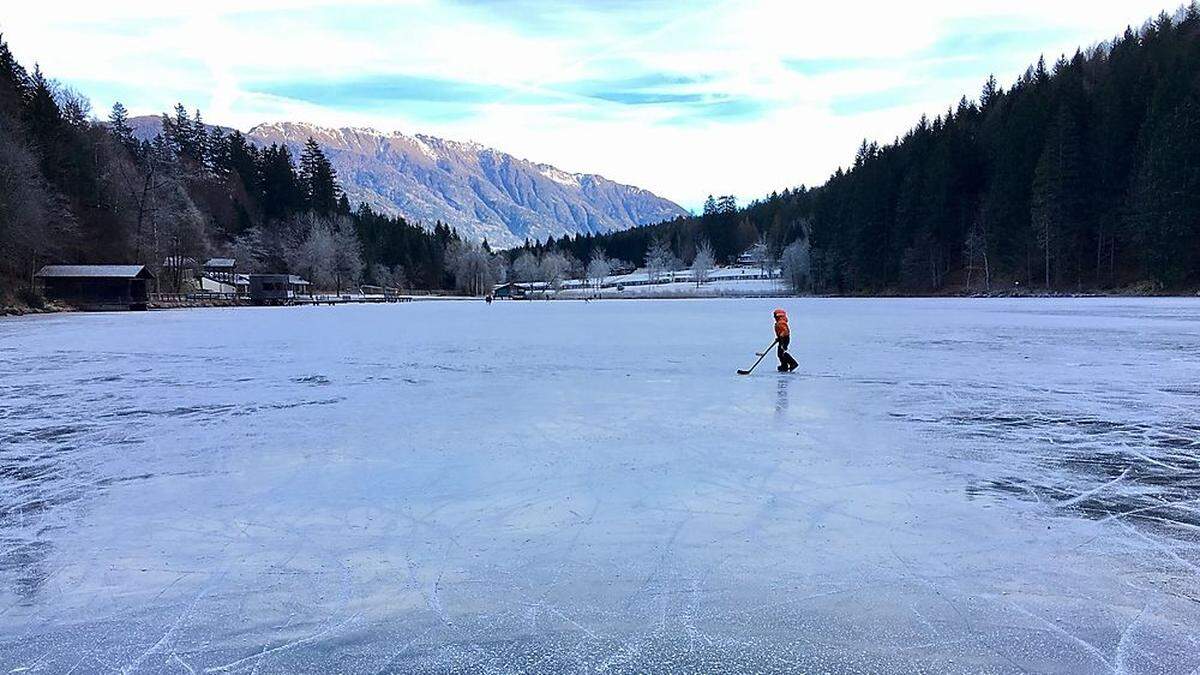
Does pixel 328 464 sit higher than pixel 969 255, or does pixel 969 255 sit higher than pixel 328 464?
pixel 969 255

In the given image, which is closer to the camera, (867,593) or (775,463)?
(867,593)

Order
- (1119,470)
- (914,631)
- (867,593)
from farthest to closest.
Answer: (1119,470) < (867,593) < (914,631)

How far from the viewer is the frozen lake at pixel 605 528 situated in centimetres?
318

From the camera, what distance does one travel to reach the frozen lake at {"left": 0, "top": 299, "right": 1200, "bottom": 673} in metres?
3.18

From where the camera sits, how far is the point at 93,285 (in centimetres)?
4806

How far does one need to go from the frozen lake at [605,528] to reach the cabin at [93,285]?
4435cm

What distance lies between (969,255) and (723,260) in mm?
102666

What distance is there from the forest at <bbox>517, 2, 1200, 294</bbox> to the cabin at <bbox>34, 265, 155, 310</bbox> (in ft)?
226

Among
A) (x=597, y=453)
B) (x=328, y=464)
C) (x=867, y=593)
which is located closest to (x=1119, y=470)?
(x=867, y=593)

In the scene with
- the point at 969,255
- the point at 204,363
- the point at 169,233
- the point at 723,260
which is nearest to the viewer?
the point at 204,363

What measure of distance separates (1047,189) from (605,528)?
6499 cm

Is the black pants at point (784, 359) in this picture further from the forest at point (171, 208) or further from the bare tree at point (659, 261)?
the bare tree at point (659, 261)

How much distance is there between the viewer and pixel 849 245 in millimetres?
85125

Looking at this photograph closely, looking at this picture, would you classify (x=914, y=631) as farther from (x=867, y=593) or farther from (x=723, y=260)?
(x=723, y=260)
